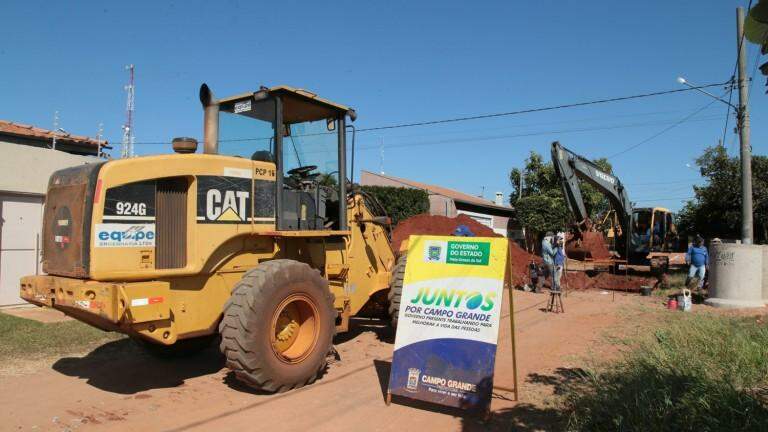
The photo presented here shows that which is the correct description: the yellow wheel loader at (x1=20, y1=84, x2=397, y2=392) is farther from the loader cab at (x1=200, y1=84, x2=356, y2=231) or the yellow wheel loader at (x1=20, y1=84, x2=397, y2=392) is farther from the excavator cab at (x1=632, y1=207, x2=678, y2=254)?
the excavator cab at (x1=632, y1=207, x2=678, y2=254)

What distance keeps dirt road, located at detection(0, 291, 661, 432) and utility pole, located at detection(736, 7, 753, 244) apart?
9443 millimetres

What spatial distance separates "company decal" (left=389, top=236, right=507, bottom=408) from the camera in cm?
514

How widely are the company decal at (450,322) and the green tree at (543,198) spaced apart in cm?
2398

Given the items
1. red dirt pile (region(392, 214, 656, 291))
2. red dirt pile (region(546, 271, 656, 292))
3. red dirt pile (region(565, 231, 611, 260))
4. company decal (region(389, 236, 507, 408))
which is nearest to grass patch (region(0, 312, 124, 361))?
company decal (region(389, 236, 507, 408))

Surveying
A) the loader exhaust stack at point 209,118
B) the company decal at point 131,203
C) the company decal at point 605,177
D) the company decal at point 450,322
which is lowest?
the company decal at point 450,322

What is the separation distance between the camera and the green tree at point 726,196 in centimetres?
2322

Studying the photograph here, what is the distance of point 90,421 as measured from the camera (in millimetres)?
4910

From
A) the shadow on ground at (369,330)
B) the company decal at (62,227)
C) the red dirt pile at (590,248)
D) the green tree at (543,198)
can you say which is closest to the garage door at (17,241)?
the company decal at (62,227)

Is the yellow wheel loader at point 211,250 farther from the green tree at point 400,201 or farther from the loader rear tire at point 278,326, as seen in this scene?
the green tree at point 400,201

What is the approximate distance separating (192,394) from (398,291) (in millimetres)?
3018

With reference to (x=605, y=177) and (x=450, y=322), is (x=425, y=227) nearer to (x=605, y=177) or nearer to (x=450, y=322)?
(x=605, y=177)

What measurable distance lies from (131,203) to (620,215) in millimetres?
17885

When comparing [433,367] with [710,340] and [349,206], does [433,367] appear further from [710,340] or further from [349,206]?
[710,340]

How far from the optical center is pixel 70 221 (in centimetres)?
537
